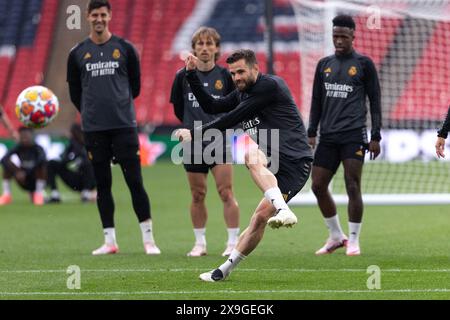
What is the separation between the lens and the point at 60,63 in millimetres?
31219

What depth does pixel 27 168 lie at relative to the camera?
54.5 ft

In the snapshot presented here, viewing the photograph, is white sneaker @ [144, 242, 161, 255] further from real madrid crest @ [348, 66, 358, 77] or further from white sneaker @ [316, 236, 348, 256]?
real madrid crest @ [348, 66, 358, 77]

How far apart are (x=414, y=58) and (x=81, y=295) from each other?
59.0ft

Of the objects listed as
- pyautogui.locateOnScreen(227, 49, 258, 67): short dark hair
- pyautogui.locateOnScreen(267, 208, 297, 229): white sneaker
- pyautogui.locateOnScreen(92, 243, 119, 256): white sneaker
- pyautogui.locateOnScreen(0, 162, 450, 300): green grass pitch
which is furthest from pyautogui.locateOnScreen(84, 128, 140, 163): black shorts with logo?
pyautogui.locateOnScreen(267, 208, 297, 229): white sneaker

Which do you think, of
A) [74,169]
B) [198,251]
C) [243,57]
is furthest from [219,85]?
[74,169]

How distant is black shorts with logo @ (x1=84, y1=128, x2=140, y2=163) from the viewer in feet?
32.8

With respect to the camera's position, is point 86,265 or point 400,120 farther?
point 400,120

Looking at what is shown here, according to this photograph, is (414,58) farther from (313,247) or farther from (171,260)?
(171,260)

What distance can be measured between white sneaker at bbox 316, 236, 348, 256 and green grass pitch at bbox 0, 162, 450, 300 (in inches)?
4.9

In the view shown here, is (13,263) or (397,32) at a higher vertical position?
(397,32)

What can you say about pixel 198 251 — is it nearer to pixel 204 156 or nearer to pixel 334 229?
pixel 204 156
